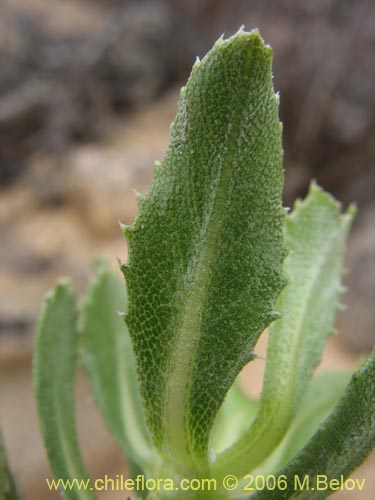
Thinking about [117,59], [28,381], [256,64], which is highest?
[117,59]

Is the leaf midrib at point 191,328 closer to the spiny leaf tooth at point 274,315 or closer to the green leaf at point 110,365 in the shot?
the spiny leaf tooth at point 274,315

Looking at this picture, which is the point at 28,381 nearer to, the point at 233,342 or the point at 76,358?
the point at 76,358

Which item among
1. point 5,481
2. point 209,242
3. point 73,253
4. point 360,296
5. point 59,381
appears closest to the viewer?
point 209,242

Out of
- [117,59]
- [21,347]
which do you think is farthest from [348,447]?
[117,59]

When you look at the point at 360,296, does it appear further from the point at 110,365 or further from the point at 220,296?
the point at 220,296

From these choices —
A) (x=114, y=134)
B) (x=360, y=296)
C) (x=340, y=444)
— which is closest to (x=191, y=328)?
(x=340, y=444)

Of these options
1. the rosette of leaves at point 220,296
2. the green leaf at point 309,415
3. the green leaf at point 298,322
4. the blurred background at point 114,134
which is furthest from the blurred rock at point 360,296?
the rosette of leaves at point 220,296
